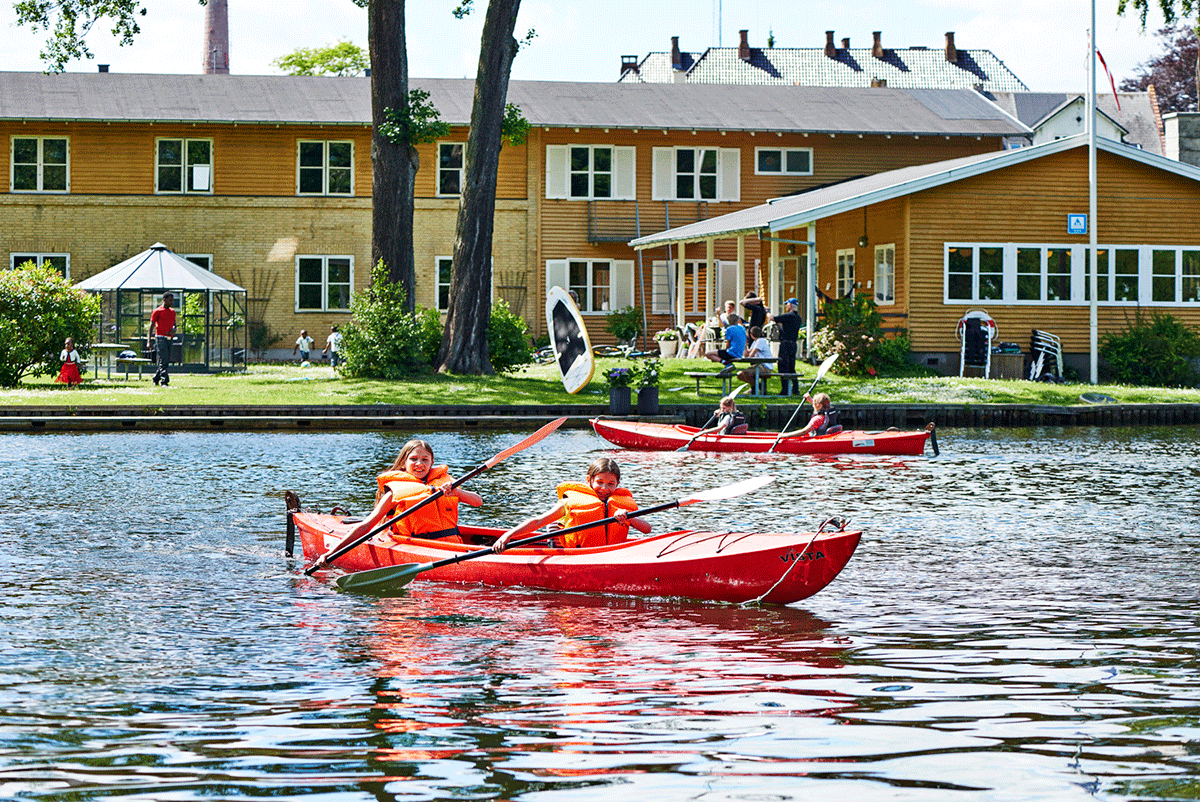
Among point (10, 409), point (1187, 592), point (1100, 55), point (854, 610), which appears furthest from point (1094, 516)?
point (1100, 55)

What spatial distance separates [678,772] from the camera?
18.8 feet

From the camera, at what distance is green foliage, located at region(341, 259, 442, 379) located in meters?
28.1

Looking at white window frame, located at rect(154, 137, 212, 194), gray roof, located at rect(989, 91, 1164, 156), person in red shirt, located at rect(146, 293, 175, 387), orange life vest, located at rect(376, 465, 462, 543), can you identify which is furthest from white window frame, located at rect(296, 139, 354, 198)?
gray roof, located at rect(989, 91, 1164, 156)

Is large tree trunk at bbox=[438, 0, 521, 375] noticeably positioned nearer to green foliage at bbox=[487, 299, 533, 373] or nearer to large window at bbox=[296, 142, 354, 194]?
green foliage at bbox=[487, 299, 533, 373]

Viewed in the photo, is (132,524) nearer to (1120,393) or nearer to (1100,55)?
(1120,393)

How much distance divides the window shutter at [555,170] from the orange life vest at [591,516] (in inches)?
1249

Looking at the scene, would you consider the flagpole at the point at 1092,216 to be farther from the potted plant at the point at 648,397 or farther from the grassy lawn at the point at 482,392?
the potted plant at the point at 648,397

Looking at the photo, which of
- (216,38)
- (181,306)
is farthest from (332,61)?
(181,306)

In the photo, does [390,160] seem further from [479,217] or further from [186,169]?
[186,169]

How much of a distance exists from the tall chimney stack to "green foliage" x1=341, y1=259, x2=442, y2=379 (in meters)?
30.0

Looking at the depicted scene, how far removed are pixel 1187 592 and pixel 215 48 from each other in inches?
2016

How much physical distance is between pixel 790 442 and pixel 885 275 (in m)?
14.5

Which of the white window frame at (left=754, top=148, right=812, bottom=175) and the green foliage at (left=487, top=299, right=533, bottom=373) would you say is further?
the white window frame at (left=754, top=148, right=812, bottom=175)


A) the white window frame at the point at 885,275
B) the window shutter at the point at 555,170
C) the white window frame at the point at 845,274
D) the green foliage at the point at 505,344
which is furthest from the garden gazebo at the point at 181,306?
the white window frame at the point at 885,275
